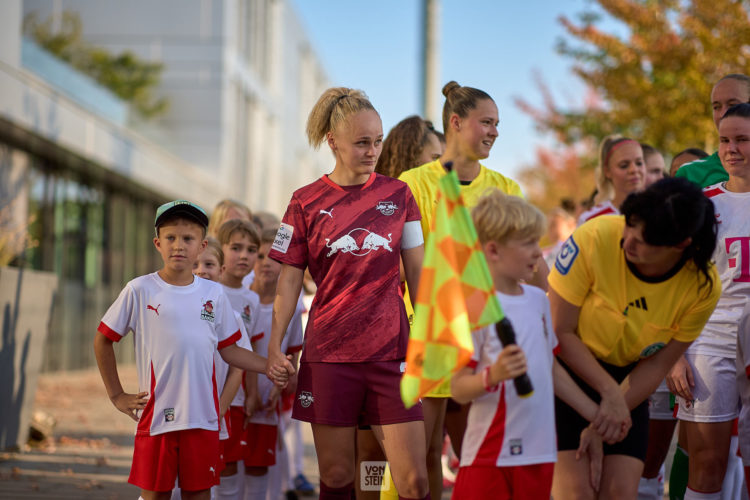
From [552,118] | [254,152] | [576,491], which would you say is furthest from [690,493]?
[254,152]

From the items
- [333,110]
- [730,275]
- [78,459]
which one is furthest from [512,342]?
[78,459]

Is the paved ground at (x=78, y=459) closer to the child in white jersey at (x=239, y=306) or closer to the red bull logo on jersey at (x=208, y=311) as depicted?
the child in white jersey at (x=239, y=306)

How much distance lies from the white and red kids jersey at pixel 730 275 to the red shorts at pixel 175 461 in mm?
2517

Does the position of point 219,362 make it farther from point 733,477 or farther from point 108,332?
point 733,477

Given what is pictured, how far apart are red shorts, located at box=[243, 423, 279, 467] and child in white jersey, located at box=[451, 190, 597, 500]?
2837 mm

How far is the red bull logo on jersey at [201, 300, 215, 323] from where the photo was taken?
16.0 ft

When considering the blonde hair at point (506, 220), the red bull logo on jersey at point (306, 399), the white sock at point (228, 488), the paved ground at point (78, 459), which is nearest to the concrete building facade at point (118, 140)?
the paved ground at point (78, 459)

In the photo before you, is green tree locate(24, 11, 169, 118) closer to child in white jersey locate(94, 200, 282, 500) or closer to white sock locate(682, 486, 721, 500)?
child in white jersey locate(94, 200, 282, 500)

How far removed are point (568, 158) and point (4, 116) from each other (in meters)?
22.6

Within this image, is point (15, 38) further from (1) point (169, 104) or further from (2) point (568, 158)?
(2) point (568, 158)

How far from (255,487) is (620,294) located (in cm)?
323

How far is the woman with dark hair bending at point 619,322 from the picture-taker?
13.0 ft

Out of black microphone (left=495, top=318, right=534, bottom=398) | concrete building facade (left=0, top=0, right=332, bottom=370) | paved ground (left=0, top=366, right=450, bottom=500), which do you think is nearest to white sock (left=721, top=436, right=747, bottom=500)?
black microphone (left=495, top=318, right=534, bottom=398)

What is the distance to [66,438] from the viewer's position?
407 inches
